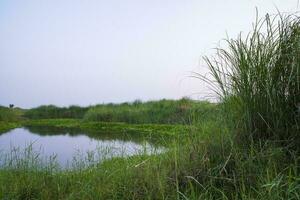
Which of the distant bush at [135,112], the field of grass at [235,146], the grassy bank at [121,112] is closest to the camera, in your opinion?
the field of grass at [235,146]

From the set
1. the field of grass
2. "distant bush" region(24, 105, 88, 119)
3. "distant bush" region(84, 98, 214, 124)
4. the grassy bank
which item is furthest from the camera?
"distant bush" region(24, 105, 88, 119)

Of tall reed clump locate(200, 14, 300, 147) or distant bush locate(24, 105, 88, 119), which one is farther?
distant bush locate(24, 105, 88, 119)

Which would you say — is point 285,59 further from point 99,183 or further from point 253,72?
point 99,183

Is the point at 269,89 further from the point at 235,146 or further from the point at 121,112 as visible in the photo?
the point at 121,112

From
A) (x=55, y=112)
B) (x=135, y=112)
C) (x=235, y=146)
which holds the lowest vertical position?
(x=235, y=146)

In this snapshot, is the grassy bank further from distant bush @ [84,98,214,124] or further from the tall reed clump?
the tall reed clump

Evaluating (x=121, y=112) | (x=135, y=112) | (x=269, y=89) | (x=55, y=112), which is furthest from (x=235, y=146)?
(x=55, y=112)

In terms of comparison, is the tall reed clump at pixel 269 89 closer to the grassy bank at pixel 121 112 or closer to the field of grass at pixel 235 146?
the field of grass at pixel 235 146

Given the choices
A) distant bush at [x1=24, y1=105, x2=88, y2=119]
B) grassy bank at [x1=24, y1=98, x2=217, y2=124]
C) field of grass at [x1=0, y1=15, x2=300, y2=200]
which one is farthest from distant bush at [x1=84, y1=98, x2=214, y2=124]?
field of grass at [x1=0, y1=15, x2=300, y2=200]

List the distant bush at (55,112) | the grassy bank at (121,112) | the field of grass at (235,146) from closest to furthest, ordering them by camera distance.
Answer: the field of grass at (235,146) < the grassy bank at (121,112) < the distant bush at (55,112)

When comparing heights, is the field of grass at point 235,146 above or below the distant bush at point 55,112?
below

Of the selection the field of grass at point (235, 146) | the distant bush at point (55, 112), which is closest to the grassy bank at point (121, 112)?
the distant bush at point (55, 112)

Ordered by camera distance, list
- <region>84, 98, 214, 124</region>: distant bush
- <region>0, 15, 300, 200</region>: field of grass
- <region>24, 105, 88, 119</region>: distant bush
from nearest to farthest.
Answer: <region>0, 15, 300, 200</region>: field of grass < <region>84, 98, 214, 124</region>: distant bush < <region>24, 105, 88, 119</region>: distant bush

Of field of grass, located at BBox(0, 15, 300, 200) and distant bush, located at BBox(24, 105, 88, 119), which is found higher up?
distant bush, located at BBox(24, 105, 88, 119)
